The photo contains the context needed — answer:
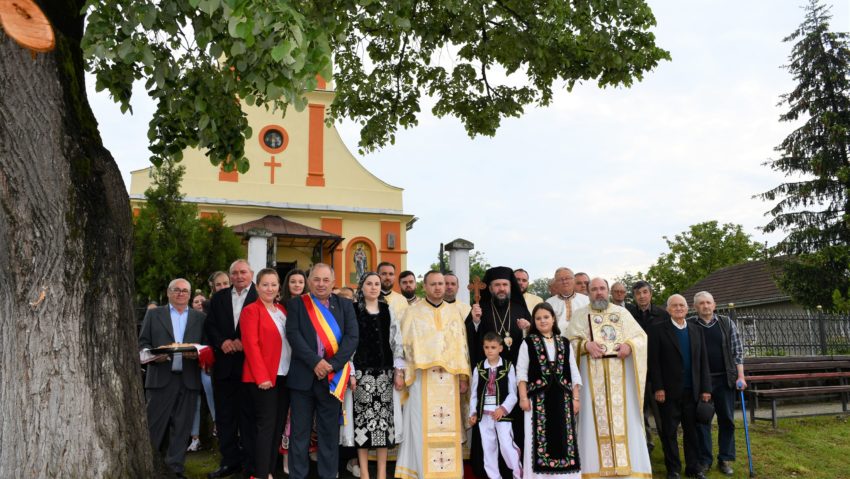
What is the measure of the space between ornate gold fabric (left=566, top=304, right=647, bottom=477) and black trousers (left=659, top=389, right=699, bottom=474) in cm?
43

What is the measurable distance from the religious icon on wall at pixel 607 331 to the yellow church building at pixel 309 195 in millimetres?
16066

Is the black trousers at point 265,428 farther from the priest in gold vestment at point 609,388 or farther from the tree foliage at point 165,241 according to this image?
the tree foliage at point 165,241

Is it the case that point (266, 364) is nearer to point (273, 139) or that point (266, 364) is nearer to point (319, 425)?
point (319, 425)

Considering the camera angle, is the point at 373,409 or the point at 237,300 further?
the point at 237,300

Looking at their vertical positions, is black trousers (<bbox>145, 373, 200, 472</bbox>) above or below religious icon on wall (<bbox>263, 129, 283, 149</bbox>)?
below

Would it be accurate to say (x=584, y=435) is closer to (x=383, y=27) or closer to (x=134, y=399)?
(x=134, y=399)

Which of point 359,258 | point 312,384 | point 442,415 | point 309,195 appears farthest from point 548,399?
point 309,195

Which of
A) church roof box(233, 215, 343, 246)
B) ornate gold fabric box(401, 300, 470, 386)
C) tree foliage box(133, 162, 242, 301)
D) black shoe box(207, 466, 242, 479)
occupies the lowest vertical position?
black shoe box(207, 466, 242, 479)

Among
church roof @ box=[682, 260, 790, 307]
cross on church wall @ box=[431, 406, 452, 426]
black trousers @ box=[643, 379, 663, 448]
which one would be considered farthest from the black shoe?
church roof @ box=[682, 260, 790, 307]

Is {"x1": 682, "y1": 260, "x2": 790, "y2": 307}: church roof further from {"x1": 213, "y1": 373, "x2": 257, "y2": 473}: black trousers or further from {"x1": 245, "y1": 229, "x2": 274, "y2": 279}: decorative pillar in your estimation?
{"x1": 213, "y1": 373, "x2": 257, "y2": 473}: black trousers

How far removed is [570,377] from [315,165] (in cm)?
1905

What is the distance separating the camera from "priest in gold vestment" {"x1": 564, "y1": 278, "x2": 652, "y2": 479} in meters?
6.07

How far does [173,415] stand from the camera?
5.84m

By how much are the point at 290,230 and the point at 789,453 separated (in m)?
16.8
